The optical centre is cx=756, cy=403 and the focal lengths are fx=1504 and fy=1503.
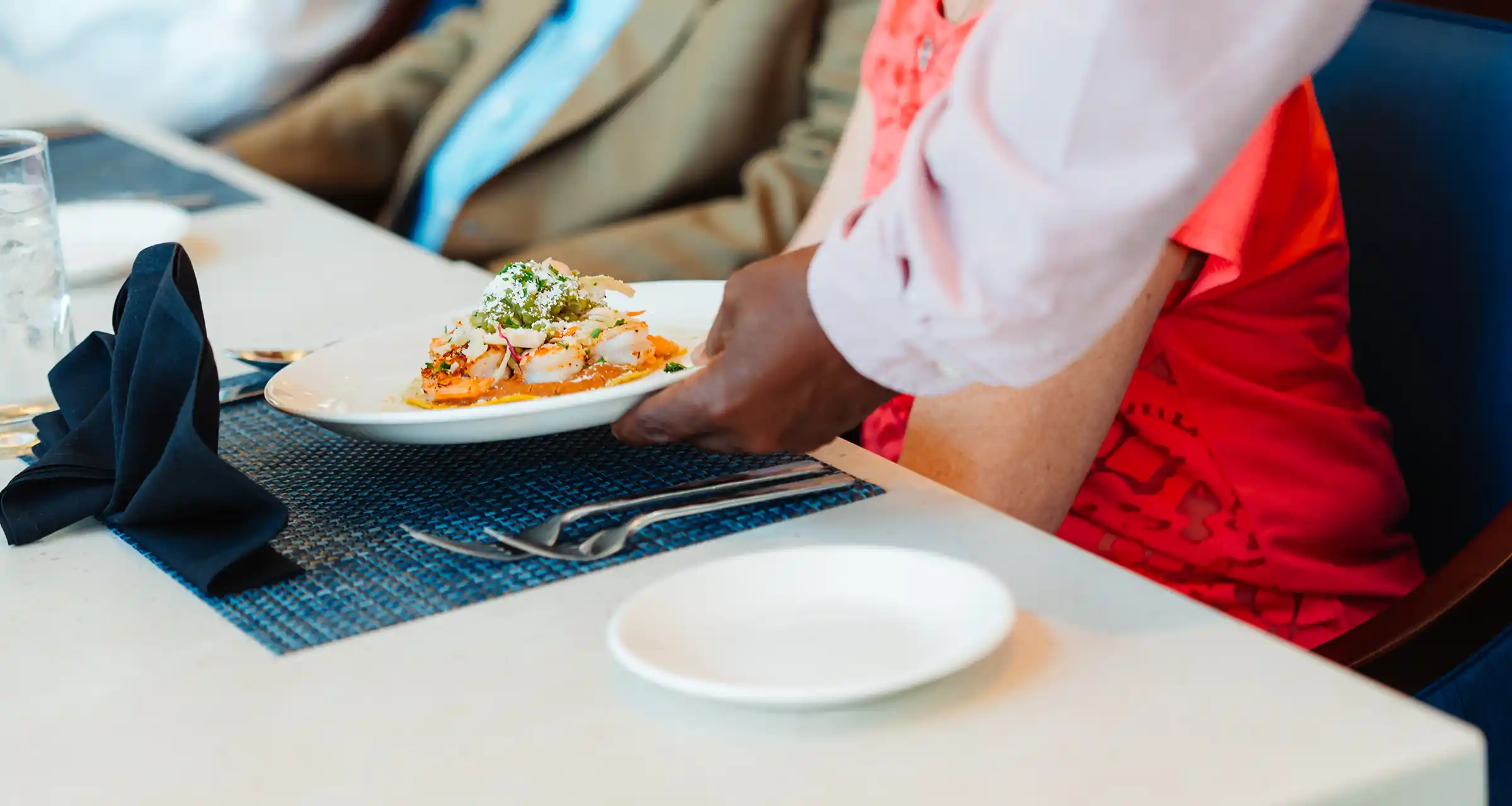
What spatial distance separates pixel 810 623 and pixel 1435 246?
62cm

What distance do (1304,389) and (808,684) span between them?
607 mm

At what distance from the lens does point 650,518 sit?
2.39 ft

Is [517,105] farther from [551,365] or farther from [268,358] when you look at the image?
[551,365]

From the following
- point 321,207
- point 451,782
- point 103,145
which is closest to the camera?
point 451,782

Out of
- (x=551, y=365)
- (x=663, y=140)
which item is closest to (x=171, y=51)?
(x=663, y=140)

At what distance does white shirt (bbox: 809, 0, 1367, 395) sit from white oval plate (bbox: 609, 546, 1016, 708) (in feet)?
0.36

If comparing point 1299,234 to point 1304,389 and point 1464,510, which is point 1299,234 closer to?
point 1304,389

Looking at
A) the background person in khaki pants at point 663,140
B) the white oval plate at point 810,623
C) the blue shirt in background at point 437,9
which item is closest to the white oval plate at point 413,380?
the white oval plate at point 810,623

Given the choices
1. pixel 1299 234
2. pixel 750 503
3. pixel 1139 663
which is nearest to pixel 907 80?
pixel 1299 234

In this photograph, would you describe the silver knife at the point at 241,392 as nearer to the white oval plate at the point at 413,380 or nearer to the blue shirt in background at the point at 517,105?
the white oval plate at the point at 413,380

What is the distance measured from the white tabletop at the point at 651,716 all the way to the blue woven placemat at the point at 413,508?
0.02m

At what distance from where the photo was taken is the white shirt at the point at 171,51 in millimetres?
2707

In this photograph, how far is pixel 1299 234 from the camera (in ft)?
3.19

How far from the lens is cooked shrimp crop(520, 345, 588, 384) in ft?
2.65
